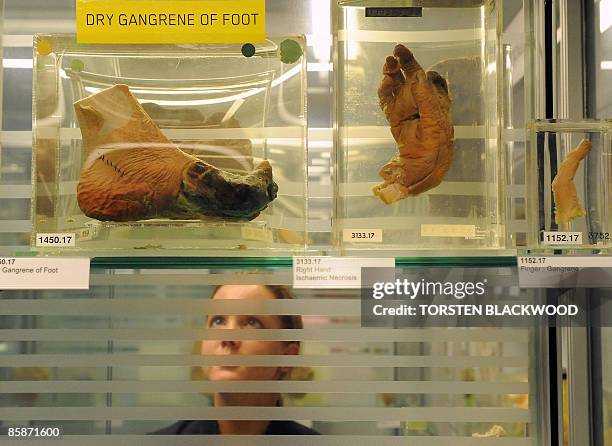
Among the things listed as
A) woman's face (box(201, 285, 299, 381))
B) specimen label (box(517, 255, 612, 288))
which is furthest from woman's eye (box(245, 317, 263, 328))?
specimen label (box(517, 255, 612, 288))

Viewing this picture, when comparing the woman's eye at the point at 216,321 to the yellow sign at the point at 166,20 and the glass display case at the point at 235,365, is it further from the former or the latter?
the yellow sign at the point at 166,20

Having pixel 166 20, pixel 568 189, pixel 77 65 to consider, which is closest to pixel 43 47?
pixel 77 65

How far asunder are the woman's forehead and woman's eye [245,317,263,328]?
0.03 meters

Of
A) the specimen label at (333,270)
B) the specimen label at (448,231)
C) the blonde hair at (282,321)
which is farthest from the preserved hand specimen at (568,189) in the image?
the blonde hair at (282,321)

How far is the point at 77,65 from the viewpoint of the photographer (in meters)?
0.94

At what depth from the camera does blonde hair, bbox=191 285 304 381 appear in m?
0.92

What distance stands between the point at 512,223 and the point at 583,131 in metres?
0.15

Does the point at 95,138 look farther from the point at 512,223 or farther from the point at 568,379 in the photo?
the point at 568,379

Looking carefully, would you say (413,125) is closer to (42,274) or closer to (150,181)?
(150,181)

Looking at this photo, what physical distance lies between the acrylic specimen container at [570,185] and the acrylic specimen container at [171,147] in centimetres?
28

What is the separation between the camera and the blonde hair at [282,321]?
36.3 inches

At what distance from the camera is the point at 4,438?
92 centimetres

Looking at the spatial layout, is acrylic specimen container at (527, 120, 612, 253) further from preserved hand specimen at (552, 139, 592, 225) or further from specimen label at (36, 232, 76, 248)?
specimen label at (36, 232, 76, 248)

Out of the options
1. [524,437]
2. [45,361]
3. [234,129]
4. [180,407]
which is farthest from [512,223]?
[45,361]
